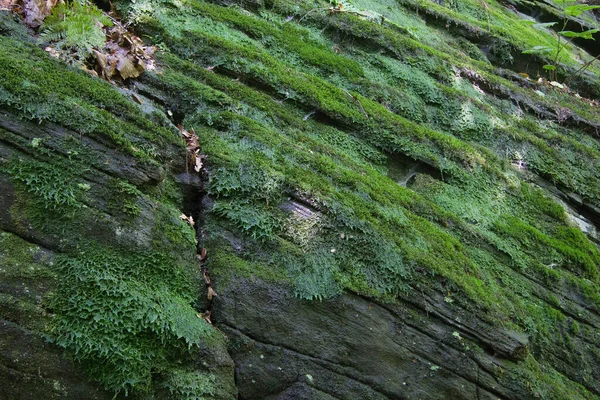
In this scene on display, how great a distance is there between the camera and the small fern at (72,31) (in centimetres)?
464

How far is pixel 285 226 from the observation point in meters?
4.57

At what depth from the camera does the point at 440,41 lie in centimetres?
977

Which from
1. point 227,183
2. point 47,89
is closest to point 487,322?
point 227,183

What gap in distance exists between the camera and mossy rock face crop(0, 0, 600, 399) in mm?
3521

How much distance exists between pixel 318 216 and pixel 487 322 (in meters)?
2.08

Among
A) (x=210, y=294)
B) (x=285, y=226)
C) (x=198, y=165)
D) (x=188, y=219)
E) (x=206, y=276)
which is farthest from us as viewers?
(x=198, y=165)

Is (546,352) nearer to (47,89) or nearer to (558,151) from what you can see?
(558,151)

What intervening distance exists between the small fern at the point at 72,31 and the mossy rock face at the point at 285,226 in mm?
336

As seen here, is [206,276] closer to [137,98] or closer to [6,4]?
[137,98]

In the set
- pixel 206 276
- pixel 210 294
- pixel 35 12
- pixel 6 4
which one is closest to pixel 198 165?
pixel 206 276

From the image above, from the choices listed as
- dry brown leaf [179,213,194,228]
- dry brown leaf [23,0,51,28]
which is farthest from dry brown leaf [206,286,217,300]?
dry brown leaf [23,0,51,28]

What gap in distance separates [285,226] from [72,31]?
2.91 meters

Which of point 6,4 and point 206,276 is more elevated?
point 6,4

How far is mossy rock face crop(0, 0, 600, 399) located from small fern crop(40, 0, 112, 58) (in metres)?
0.34
